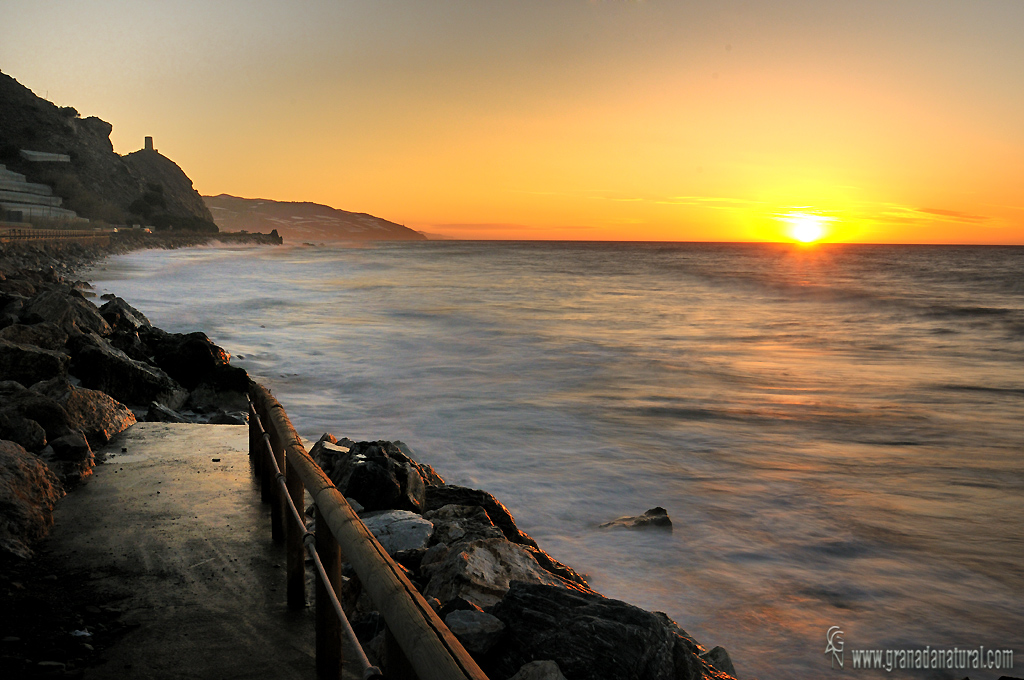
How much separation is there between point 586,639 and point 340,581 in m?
1.08

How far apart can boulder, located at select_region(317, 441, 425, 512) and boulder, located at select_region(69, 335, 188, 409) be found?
358 centimetres

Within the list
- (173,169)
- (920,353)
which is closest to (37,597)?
(920,353)

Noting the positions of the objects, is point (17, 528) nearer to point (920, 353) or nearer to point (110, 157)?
point (920, 353)

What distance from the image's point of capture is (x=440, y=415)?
470 inches

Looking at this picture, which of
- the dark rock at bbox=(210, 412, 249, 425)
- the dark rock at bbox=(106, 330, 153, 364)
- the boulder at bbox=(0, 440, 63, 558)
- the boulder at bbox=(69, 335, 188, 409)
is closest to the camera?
the boulder at bbox=(0, 440, 63, 558)

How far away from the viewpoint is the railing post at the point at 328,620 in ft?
9.15

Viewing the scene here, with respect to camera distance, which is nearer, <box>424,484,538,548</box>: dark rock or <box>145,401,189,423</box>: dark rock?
<box>424,484,538,548</box>: dark rock

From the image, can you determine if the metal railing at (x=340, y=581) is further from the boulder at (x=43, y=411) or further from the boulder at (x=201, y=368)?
the boulder at (x=201, y=368)

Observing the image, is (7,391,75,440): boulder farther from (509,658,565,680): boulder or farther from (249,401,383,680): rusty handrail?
(509,658,565,680): boulder

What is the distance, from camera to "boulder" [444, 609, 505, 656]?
120 inches

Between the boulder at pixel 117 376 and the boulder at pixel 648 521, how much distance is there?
5.37 metres

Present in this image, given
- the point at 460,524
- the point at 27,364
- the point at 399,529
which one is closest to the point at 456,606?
the point at 399,529

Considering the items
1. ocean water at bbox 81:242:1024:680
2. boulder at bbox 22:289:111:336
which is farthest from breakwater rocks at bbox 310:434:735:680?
boulder at bbox 22:289:111:336

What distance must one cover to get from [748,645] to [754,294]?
48377 millimetres
